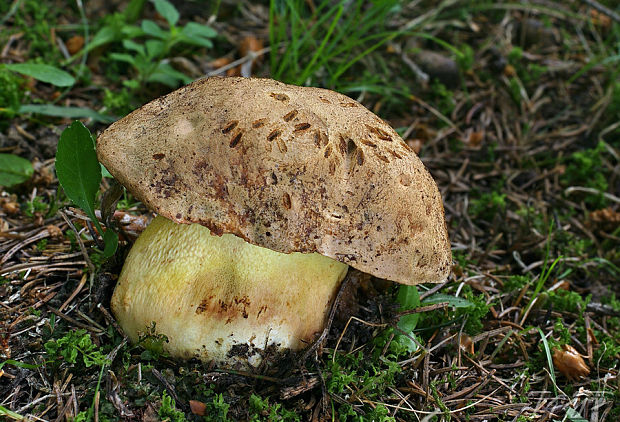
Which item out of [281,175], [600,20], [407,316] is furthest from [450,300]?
[600,20]

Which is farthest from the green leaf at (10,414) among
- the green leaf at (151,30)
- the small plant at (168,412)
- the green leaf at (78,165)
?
the green leaf at (151,30)

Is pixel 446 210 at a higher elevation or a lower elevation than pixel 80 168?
lower

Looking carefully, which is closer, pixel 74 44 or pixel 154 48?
pixel 154 48

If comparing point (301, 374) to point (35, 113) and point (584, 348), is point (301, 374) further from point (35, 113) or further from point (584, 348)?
point (35, 113)

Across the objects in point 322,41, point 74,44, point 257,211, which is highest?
point 257,211

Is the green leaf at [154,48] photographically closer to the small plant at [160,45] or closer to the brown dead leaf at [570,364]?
Answer: the small plant at [160,45]

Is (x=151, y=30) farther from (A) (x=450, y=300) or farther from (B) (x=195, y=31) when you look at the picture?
(A) (x=450, y=300)

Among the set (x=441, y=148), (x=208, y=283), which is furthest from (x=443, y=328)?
(x=441, y=148)

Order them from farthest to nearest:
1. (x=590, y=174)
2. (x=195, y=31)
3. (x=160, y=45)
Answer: (x=590, y=174), (x=160, y=45), (x=195, y=31)
